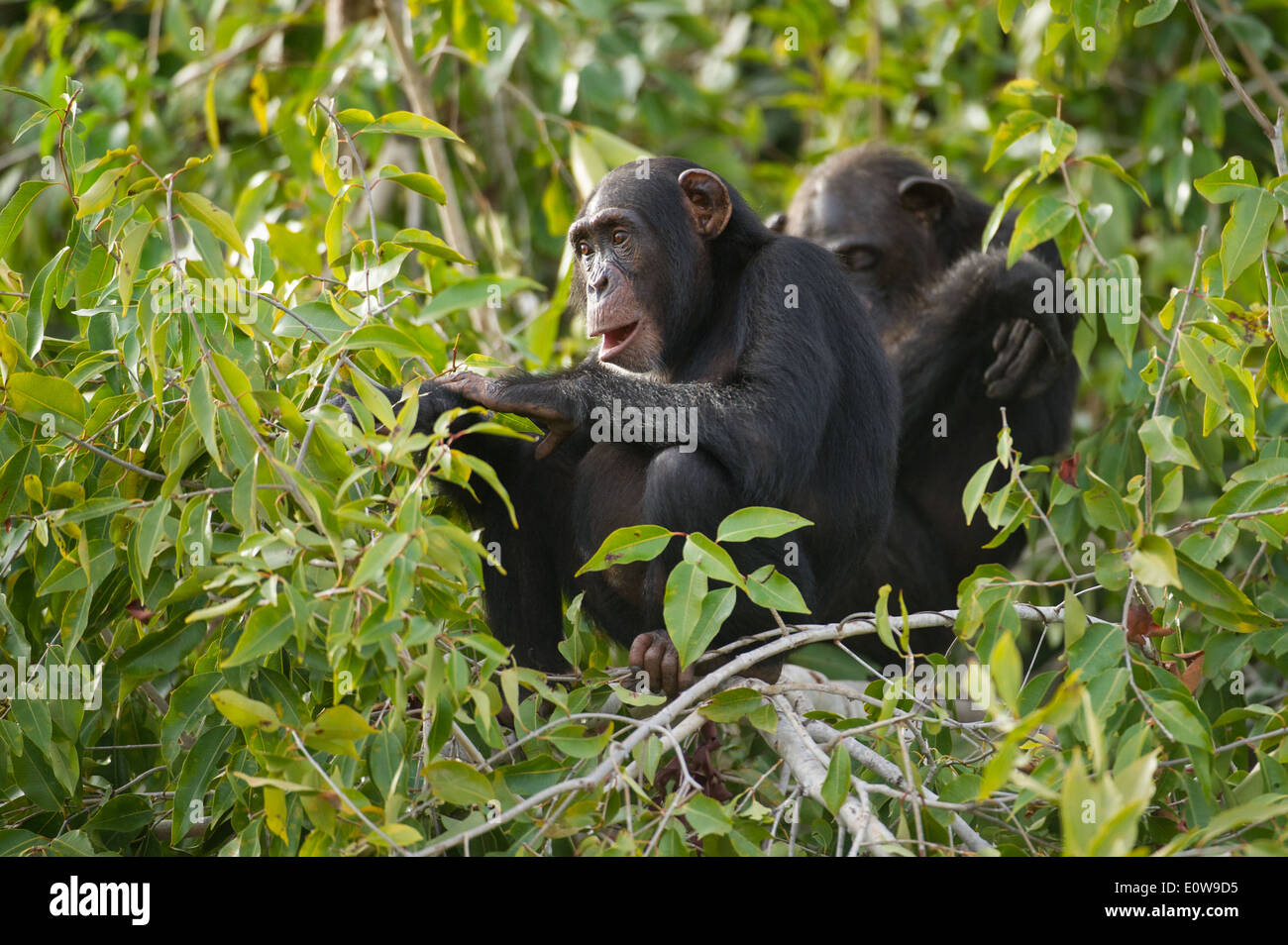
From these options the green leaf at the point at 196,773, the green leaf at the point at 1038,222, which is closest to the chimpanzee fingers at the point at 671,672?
the green leaf at the point at 196,773

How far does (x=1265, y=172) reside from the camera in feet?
22.7

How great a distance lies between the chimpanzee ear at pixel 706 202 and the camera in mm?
4383

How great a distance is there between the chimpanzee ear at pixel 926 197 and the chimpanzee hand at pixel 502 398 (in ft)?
9.43

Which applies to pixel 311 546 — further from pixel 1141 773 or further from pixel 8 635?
pixel 1141 773

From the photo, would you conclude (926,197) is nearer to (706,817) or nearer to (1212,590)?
(1212,590)

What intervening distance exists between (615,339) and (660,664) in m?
1.12

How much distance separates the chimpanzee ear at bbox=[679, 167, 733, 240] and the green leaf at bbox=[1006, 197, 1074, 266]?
3.26ft

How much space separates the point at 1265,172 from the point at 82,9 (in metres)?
6.62

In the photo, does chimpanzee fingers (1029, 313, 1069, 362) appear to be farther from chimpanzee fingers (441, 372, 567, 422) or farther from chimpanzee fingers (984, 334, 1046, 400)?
chimpanzee fingers (441, 372, 567, 422)

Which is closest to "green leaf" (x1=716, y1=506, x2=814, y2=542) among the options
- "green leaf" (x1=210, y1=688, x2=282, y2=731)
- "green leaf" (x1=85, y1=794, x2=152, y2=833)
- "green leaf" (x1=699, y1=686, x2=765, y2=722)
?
"green leaf" (x1=699, y1=686, x2=765, y2=722)

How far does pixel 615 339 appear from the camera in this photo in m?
4.23

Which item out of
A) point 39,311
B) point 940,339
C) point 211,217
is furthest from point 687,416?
point 940,339
